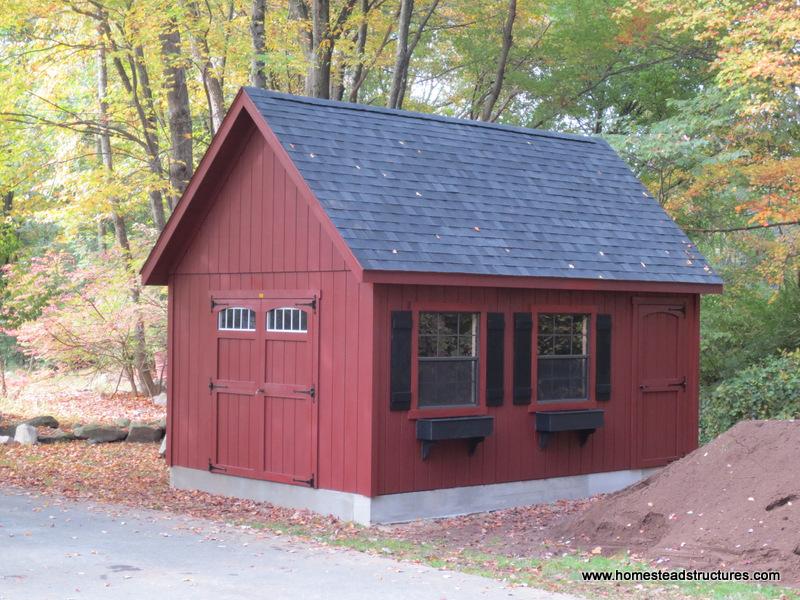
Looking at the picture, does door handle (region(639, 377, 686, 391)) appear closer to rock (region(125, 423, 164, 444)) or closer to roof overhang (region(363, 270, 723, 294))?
roof overhang (region(363, 270, 723, 294))

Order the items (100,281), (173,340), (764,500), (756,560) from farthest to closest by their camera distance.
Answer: (100,281) → (173,340) → (764,500) → (756,560)

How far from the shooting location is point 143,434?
63.4 ft

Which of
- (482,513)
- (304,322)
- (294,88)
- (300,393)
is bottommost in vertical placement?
(482,513)

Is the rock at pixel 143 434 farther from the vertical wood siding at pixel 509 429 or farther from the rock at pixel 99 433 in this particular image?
the vertical wood siding at pixel 509 429

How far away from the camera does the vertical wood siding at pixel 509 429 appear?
11414mm

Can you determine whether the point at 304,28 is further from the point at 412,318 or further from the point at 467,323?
the point at 412,318

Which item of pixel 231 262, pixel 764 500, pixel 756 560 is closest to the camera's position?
pixel 756 560

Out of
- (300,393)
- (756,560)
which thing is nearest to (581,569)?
(756,560)

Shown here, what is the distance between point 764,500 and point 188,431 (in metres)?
7.53

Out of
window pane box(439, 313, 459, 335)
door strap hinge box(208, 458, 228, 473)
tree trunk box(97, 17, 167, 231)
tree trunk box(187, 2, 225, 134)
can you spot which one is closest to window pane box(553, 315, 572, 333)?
window pane box(439, 313, 459, 335)

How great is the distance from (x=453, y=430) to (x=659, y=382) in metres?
3.89

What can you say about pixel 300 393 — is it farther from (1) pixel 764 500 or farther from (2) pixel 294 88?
(2) pixel 294 88

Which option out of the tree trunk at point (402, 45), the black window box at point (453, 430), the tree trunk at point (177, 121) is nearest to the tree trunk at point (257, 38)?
the tree trunk at point (177, 121)

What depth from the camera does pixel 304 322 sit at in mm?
12203
